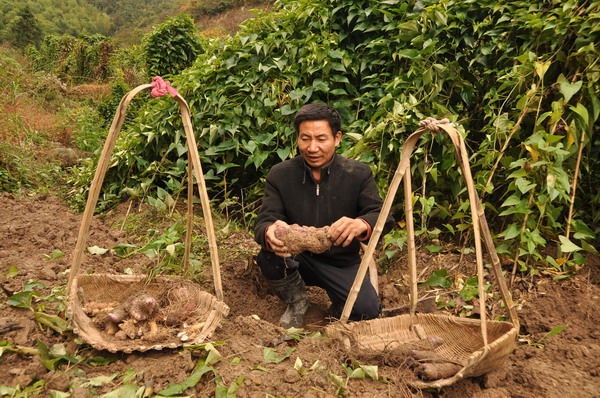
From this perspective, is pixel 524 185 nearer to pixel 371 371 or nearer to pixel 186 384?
pixel 371 371

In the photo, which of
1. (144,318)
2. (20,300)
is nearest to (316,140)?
(144,318)

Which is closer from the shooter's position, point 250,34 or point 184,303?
Answer: point 184,303

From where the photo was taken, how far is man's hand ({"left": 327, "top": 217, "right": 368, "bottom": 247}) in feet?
6.11

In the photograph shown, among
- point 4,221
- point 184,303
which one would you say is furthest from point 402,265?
point 4,221

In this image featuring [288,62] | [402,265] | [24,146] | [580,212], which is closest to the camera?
[580,212]

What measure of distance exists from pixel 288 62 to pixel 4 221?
2440mm

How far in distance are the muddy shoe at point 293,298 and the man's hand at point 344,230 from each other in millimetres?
512

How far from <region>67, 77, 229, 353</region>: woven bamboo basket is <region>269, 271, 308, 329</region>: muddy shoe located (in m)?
0.46

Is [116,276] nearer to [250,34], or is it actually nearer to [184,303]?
[184,303]

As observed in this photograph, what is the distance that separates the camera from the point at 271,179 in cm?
229

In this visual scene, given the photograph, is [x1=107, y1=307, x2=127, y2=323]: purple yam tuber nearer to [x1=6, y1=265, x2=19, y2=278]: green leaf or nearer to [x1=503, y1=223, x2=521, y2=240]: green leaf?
[x1=6, y1=265, x2=19, y2=278]: green leaf

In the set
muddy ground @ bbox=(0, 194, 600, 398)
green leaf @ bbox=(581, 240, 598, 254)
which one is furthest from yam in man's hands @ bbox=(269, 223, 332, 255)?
green leaf @ bbox=(581, 240, 598, 254)

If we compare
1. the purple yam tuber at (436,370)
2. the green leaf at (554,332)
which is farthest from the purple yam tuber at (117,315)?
the green leaf at (554,332)

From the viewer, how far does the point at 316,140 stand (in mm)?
2068
